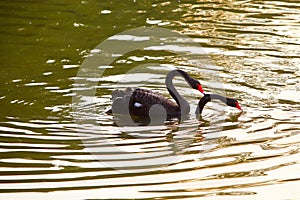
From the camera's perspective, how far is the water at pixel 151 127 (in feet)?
24.3

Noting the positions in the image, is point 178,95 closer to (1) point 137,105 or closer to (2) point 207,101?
(2) point 207,101

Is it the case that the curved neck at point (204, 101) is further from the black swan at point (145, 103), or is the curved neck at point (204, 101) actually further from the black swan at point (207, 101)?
the black swan at point (145, 103)

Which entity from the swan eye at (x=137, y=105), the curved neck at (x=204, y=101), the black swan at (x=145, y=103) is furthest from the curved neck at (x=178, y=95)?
the swan eye at (x=137, y=105)

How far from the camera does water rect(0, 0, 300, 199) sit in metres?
7.39

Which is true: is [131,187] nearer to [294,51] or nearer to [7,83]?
[7,83]

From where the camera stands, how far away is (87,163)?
26.0 ft

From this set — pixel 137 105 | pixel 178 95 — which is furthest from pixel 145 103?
pixel 178 95

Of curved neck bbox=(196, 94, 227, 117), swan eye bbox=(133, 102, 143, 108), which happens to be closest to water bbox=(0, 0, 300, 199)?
curved neck bbox=(196, 94, 227, 117)

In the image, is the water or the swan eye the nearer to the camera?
the water

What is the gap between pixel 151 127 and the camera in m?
9.38

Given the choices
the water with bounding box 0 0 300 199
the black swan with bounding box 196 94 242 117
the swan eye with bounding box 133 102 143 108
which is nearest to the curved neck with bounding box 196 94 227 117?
the black swan with bounding box 196 94 242 117

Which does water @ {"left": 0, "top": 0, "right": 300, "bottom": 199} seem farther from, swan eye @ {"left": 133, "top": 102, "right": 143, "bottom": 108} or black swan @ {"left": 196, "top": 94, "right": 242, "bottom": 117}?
swan eye @ {"left": 133, "top": 102, "right": 143, "bottom": 108}

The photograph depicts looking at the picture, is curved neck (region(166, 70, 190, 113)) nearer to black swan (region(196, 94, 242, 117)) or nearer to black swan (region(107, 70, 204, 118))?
black swan (region(107, 70, 204, 118))

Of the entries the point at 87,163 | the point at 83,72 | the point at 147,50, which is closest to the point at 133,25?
the point at 147,50
